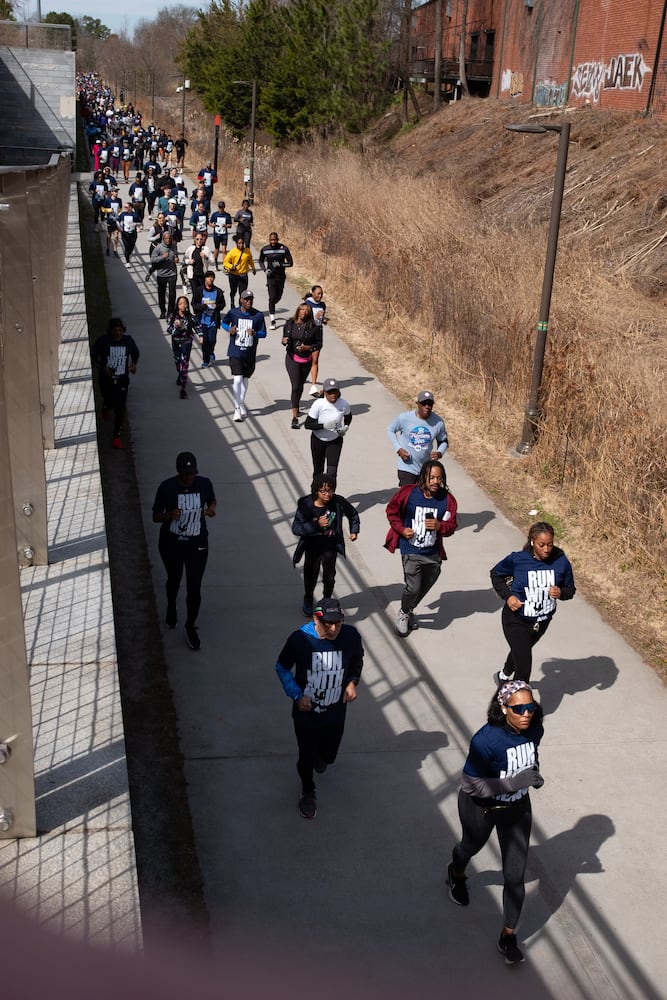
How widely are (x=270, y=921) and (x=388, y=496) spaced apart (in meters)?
7.36

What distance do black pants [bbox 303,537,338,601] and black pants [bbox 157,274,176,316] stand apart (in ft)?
35.8

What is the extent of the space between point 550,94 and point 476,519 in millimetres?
33447

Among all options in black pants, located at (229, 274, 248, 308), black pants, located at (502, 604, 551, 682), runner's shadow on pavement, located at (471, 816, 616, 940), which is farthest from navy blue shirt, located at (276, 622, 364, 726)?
black pants, located at (229, 274, 248, 308)

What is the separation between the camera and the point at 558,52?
40.2m

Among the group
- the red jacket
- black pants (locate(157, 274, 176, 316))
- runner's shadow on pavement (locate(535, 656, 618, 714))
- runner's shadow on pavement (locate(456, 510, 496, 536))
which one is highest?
the red jacket

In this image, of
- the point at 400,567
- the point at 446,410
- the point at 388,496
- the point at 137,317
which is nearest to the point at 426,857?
the point at 400,567

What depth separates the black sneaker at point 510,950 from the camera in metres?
5.77

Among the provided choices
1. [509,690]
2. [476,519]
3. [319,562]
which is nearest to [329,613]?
[509,690]

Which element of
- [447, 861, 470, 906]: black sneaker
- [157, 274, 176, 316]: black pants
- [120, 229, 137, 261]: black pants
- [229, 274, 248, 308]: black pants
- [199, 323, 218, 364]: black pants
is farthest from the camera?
[120, 229, 137, 261]: black pants

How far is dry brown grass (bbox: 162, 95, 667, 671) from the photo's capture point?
37.3 feet

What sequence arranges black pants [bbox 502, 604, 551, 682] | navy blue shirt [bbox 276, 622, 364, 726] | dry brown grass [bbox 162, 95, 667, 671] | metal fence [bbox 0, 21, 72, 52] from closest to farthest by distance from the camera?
1. navy blue shirt [bbox 276, 622, 364, 726]
2. black pants [bbox 502, 604, 551, 682]
3. dry brown grass [bbox 162, 95, 667, 671]
4. metal fence [bbox 0, 21, 72, 52]

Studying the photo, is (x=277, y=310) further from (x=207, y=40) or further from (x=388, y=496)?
(x=207, y=40)

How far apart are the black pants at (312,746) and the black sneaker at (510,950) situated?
62.4 inches

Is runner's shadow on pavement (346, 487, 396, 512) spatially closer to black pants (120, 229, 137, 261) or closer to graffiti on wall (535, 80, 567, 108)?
black pants (120, 229, 137, 261)
